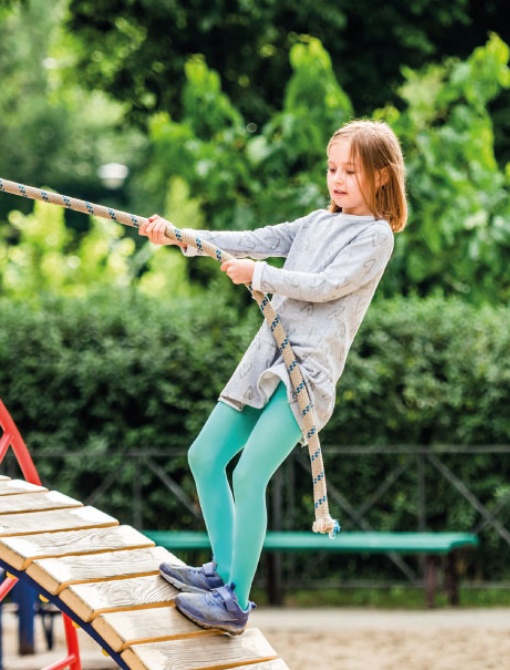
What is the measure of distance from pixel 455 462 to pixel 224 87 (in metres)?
6.85

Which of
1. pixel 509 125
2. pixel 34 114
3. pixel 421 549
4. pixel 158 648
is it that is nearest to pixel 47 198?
pixel 158 648

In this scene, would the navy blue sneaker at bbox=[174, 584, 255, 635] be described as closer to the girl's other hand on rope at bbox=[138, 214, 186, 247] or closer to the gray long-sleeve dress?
the gray long-sleeve dress

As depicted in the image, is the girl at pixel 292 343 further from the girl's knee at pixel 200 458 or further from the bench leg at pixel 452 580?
the bench leg at pixel 452 580

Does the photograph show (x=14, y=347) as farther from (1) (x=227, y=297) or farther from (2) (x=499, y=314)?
(2) (x=499, y=314)

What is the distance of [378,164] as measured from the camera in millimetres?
3738

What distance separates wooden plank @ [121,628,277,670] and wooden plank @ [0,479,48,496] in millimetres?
1362

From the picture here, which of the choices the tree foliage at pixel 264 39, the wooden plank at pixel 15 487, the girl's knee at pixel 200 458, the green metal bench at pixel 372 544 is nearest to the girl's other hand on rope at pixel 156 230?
the girl's knee at pixel 200 458

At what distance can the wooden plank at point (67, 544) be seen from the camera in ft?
13.4

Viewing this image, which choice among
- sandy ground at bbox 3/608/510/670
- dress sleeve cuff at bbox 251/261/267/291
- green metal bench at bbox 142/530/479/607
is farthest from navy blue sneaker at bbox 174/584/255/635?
green metal bench at bbox 142/530/479/607

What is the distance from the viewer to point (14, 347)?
29.9 feet

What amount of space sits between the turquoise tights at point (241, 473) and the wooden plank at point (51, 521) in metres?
0.75

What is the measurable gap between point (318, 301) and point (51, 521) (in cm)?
148

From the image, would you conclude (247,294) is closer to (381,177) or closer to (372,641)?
(372,641)

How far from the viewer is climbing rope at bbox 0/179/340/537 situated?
3664 millimetres
